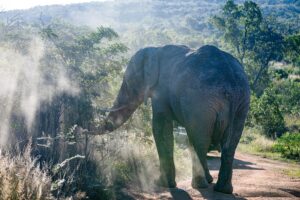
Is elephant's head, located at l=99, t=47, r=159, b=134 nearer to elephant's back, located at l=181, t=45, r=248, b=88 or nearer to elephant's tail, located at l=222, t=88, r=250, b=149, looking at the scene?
elephant's back, located at l=181, t=45, r=248, b=88

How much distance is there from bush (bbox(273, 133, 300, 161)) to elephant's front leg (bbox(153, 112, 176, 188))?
10123 millimetres

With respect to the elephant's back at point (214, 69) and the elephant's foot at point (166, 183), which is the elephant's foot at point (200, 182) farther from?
the elephant's back at point (214, 69)

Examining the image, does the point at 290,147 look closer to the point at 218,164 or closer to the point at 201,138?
the point at 218,164

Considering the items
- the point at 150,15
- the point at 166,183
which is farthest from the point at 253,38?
the point at 150,15

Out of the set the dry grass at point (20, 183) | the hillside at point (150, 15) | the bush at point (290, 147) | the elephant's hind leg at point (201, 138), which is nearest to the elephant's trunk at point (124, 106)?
the elephant's hind leg at point (201, 138)

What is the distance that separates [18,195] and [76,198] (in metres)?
1.39

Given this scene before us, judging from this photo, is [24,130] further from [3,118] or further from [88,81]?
[88,81]

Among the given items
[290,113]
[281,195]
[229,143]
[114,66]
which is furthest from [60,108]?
[290,113]

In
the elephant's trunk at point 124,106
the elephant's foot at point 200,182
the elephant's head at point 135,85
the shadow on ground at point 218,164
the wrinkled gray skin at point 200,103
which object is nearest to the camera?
the wrinkled gray skin at point 200,103

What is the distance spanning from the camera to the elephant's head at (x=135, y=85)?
9.10 meters

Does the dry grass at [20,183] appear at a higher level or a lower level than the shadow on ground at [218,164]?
higher

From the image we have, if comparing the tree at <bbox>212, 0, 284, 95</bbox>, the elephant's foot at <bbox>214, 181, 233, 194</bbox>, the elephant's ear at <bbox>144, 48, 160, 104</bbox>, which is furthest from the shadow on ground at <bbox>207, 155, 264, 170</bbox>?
the tree at <bbox>212, 0, 284, 95</bbox>

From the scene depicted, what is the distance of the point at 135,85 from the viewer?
992cm

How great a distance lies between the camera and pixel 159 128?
857cm
